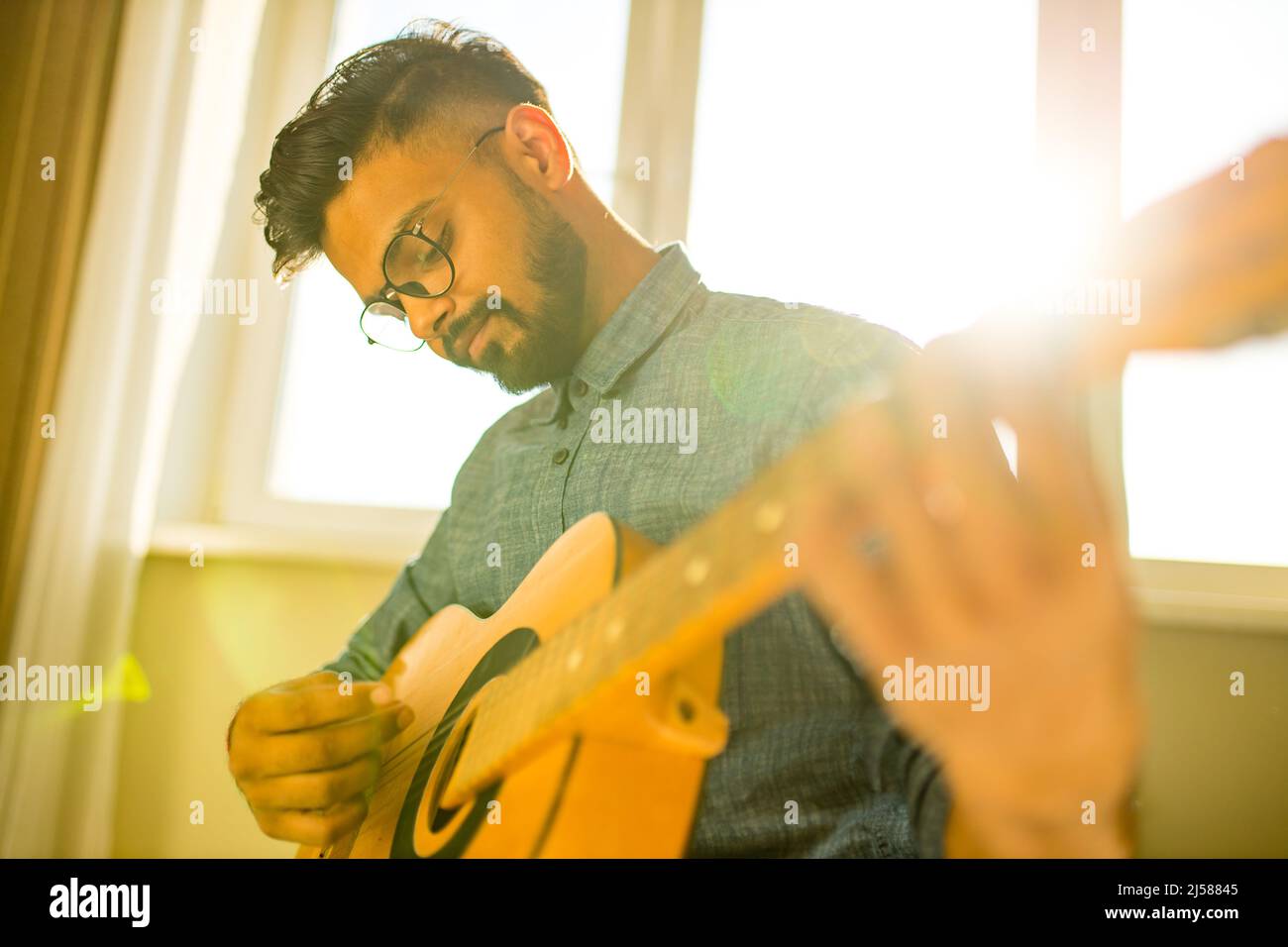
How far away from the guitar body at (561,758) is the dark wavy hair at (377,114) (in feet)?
2.07

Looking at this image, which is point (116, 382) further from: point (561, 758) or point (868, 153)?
point (868, 153)

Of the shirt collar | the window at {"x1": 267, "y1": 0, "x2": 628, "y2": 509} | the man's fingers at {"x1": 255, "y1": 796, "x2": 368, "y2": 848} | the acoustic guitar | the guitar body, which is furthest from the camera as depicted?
the window at {"x1": 267, "y1": 0, "x2": 628, "y2": 509}

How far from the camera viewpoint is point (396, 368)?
4.61 ft

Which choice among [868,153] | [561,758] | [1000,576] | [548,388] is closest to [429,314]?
[548,388]

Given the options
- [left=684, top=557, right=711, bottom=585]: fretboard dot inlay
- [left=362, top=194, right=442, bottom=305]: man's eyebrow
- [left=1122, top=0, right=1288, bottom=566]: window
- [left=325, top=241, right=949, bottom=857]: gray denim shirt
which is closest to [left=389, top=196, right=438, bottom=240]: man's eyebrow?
[left=362, top=194, right=442, bottom=305]: man's eyebrow

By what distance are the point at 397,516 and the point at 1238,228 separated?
1.24 meters

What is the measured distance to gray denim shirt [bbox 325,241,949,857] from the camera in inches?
24.6

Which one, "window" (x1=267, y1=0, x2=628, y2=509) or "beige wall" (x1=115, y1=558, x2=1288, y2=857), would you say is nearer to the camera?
"beige wall" (x1=115, y1=558, x2=1288, y2=857)

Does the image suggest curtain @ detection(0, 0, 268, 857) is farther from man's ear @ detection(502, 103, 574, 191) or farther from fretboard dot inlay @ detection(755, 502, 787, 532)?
fretboard dot inlay @ detection(755, 502, 787, 532)

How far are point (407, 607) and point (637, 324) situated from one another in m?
0.48

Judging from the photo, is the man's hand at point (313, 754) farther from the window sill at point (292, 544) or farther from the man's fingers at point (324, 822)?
the window sill at point (292, 544)

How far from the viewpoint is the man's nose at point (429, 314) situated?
0.91 metres

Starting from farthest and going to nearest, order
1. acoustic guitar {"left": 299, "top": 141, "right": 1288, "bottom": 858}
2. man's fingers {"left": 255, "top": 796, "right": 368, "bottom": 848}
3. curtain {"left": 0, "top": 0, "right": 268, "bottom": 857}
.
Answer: curtain {"left": 0, "top": 0, "right": 268, "bottom": 857} → man's fingers {"left": 255, "top": 796, "right": 368, "bottom": 848} → acoustic guitar {"left": 299, "top": 141, "right": 1288, "bottom": 858}

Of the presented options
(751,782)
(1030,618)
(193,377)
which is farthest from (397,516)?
(1030,618)
